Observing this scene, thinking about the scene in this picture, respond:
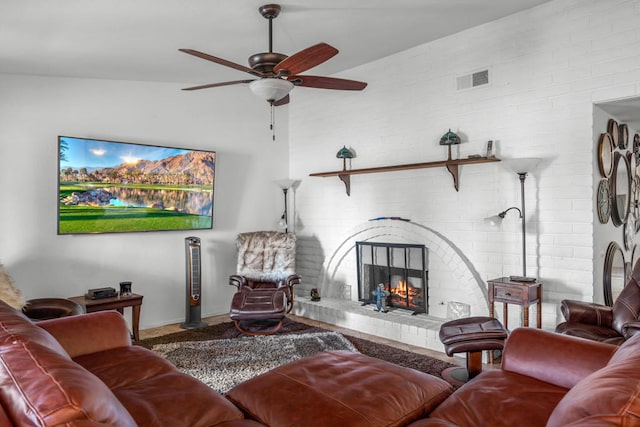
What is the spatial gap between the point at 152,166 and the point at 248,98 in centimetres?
162

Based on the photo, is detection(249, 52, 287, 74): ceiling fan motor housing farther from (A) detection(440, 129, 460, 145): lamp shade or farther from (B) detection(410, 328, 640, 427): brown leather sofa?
(B) detection(410, 328, 640, 427): brown leather sofa

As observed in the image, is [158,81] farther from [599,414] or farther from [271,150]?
[599,414]

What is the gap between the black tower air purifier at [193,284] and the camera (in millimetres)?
4734

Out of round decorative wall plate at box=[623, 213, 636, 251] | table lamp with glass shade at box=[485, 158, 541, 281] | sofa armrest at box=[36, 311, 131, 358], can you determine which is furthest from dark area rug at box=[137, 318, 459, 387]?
round decorative wall plate at box=[623, 213, 636, 251]

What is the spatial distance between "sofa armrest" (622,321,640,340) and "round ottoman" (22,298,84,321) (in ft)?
13.5

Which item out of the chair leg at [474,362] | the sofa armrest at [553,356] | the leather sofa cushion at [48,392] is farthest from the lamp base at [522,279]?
the leather sofa cushion at [48,392]

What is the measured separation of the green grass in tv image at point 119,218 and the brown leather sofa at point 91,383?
194 cm

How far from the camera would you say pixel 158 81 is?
4.74 metres

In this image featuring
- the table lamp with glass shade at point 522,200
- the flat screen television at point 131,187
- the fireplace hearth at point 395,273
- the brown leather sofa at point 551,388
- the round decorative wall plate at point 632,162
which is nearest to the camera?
the brown leather sofa at point 551,388

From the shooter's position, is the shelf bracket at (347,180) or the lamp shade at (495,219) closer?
the lamp shade at (495,219)

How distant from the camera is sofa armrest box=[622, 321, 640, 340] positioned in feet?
8.51

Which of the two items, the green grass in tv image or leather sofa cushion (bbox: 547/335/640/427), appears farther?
the green grass in tv image

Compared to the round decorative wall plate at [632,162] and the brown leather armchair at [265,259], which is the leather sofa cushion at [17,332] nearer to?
the brown leather armchair at [265,259]

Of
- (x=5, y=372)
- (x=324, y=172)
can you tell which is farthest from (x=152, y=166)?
(x=5, y=372)
